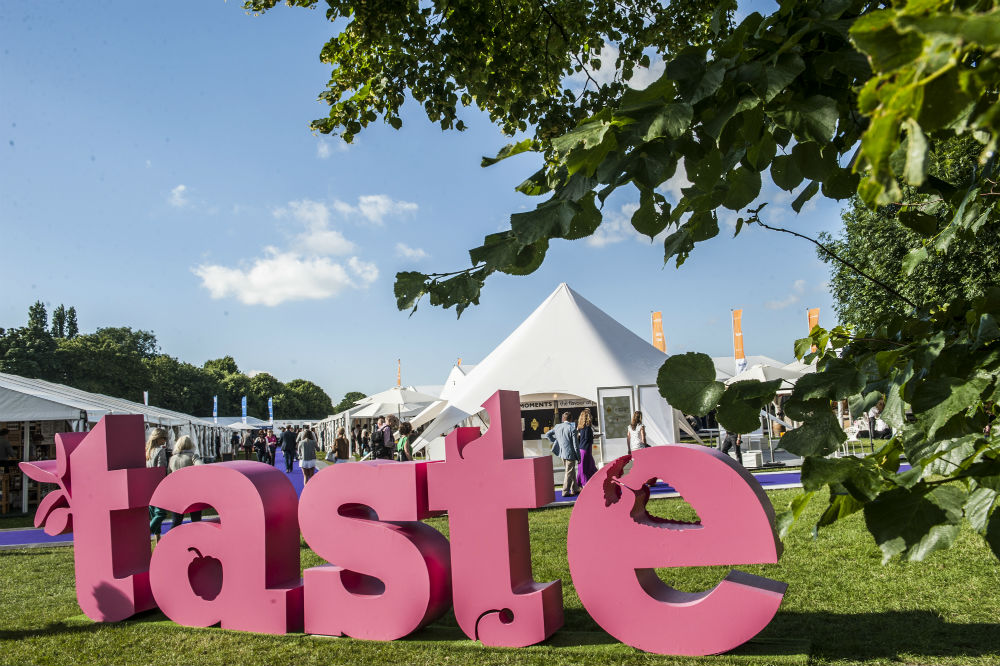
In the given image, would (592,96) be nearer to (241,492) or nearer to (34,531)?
(241,492)

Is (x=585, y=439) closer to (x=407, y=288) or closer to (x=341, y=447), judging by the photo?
(x=341, y=447)

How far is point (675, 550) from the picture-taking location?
4.46m

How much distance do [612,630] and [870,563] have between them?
360cm

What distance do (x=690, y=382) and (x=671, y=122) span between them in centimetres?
55

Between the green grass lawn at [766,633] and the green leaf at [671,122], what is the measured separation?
392 cm

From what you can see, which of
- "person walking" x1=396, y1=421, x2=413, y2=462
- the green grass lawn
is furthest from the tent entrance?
the green grass lawn

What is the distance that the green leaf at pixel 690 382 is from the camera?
58.9 inches

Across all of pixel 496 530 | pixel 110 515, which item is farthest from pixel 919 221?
pixel 110 515

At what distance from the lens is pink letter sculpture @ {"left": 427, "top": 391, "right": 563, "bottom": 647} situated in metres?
4.90

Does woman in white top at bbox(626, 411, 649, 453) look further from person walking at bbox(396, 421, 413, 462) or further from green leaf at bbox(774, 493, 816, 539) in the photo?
green leaf at bbox(774, 493, 816, 539)

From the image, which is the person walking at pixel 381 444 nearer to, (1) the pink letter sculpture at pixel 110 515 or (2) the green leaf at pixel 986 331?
(1) the pink letter sculpture at pixel 110 515

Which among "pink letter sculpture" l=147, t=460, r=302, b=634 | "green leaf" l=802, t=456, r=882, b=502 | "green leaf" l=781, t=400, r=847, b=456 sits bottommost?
"pink letter sculpture" l=147, t=460, r=302, b=634

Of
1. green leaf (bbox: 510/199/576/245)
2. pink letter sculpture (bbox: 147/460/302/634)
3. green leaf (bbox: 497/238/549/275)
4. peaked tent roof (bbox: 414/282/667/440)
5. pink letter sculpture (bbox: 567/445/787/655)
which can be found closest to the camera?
green leaf (bbox: 510/199/576/245)

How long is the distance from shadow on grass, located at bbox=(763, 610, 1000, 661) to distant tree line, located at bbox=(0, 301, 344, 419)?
6947cm
